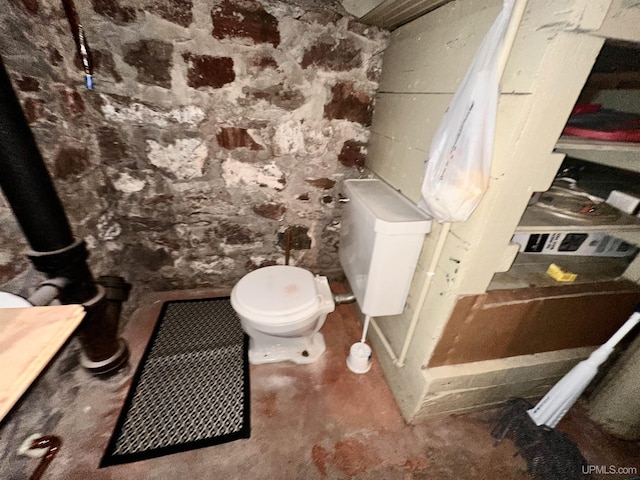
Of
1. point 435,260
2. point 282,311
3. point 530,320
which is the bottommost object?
point 282,311

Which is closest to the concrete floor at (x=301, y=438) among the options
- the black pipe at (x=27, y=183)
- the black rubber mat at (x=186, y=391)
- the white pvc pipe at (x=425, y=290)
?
the black rubber mat at (x=186, y=391)

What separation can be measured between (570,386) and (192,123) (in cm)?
198

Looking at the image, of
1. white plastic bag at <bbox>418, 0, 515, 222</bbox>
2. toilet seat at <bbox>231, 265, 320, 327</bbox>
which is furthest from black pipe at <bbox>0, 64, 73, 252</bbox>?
white plastic bag at <bbox>418, 0, 515, 222</bbox>

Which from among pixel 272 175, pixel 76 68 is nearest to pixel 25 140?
pixel 76 68

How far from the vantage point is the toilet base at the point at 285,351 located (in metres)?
1.38

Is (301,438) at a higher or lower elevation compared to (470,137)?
lower

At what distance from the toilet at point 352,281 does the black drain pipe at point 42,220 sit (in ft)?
1.77

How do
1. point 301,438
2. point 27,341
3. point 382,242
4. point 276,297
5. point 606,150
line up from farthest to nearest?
1. point 276,297
2. point 301,438
3. point 382,242
4. point 606,150
5. point 27,341

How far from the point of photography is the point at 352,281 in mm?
1320

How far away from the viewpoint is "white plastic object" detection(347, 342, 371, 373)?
1356mm

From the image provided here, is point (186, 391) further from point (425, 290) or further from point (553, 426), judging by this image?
point (553, 426)

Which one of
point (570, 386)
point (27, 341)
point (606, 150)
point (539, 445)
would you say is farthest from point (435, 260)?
point (27, 341)

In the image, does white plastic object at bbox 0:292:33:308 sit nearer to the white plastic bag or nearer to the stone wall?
the stone wall

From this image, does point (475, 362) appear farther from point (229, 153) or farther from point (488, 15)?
point (229, 153)
